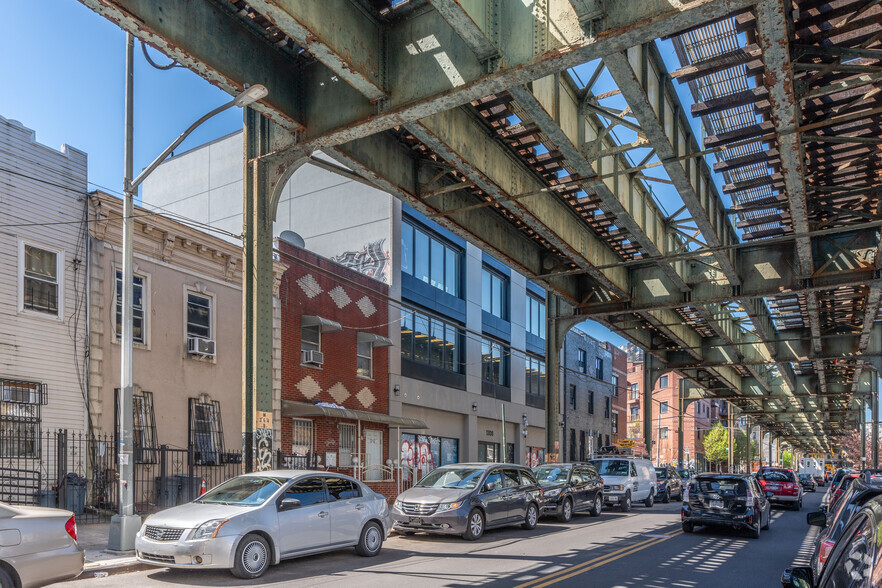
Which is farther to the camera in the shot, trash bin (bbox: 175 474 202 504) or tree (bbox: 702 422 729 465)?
tree (bbox: 702 422 729 465)

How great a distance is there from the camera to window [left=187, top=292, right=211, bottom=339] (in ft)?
70.8

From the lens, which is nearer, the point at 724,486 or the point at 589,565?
the point at 589,565

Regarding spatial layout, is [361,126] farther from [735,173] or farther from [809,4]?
[735,173]

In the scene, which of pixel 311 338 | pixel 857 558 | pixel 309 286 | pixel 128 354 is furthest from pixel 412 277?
pixel 857 558

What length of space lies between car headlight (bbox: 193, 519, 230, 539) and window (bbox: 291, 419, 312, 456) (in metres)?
12.8

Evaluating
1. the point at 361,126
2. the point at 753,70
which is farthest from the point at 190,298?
the point at 753,70

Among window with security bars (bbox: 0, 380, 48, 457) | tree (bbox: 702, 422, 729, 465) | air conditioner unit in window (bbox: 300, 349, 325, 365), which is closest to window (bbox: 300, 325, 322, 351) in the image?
air conditioner unit in window (bbox: 300, 349, 325, 365)

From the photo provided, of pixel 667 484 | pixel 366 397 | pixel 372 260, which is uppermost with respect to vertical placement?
pixel 372 260

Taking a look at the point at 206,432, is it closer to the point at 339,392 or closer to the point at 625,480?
the point at 339,392

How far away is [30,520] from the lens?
8570 mm

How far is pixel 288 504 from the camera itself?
12.3m

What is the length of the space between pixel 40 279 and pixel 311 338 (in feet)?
31.4

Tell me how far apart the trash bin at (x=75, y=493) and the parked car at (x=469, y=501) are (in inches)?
269

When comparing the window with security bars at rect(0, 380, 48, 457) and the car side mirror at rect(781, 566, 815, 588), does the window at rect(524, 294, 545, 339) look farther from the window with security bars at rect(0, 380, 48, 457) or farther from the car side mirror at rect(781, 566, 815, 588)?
the car side mirror at rect(781, 566, 815, 588)
